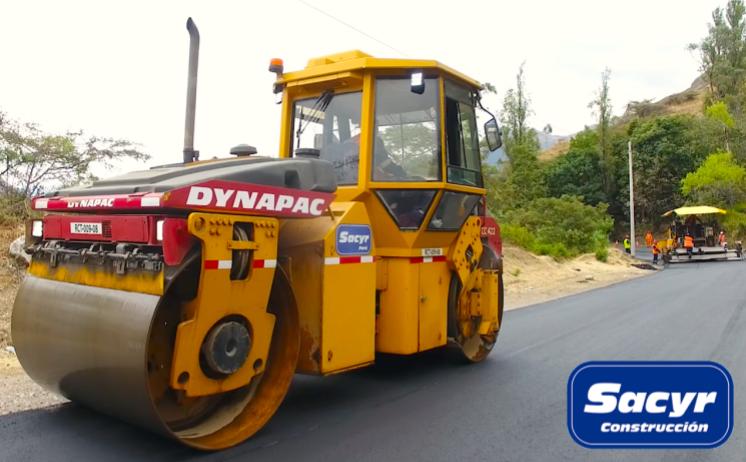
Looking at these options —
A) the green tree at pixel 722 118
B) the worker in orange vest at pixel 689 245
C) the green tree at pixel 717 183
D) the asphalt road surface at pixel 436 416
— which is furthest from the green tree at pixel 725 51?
the asphalt road surface at pixel 436 416

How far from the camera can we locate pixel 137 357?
311 centimetres

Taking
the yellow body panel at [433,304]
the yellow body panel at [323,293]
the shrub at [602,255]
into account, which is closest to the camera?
the yellow body panel at [323,293]

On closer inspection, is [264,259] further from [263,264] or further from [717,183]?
[717,183]

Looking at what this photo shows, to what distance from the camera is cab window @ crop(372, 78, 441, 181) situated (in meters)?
5.07

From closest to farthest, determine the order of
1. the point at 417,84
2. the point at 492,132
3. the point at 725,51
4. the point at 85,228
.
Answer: the point at 85,228, the point at 417,84, the point at 492,132, the point at 725,51

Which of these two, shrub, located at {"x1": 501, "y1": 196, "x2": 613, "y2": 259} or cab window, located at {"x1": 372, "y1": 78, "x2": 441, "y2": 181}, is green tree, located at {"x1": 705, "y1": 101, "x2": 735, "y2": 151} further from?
cab window, located at {"x1": 372, "y1": 78, "x2": 441, "y2": 181}

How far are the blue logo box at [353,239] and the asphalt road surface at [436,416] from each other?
1.18 meters

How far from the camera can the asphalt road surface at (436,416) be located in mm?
3619

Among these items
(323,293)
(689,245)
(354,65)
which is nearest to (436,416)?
(323,293)

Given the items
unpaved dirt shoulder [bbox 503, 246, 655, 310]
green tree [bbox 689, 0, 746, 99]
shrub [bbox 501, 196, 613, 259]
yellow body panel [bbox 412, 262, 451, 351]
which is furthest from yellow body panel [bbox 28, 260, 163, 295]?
green tree [bbox 689, 0, 746, 99]

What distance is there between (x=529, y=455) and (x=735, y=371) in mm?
3204

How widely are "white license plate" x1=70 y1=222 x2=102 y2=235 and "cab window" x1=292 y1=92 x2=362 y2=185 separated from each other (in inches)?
81.5

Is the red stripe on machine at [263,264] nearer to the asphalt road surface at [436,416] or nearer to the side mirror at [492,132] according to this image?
the asphalt road surface at [436,416]

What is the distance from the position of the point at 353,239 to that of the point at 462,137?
1764mm
